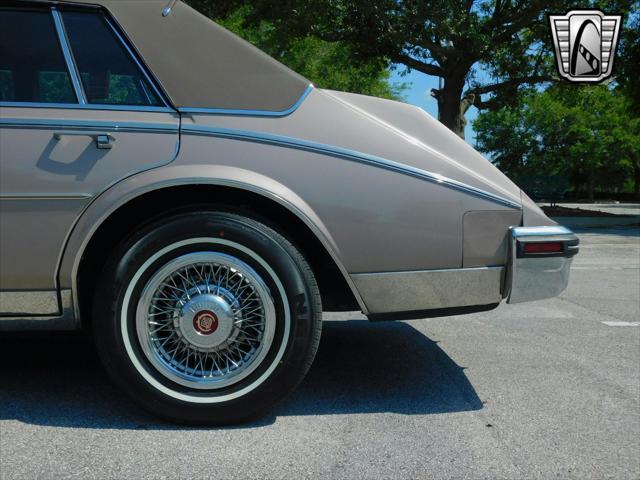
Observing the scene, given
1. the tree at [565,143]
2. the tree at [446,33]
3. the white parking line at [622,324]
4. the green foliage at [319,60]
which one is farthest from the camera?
the tree at [565,143]

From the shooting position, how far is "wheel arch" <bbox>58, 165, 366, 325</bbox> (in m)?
2.29

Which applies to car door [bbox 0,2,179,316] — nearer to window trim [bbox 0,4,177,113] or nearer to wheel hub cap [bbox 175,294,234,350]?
window trim [bbox 0,4,177,113]

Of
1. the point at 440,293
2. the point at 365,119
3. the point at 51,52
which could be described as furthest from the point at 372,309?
the point at 51,52

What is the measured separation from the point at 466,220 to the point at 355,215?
1.54 ft

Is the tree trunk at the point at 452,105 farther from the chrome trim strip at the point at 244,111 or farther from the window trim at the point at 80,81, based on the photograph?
the window trim at the point at 80,81

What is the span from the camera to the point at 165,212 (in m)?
2.36

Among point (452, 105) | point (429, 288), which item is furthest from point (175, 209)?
point (452, 105)

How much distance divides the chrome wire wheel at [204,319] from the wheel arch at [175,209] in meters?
0.24

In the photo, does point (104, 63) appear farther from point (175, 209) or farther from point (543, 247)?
point (543, 247)

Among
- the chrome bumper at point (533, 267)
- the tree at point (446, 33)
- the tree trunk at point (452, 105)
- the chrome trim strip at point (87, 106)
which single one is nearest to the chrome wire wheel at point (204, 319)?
the chrome trim strip at point (87, 106)

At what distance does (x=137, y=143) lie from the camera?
233 centimetres

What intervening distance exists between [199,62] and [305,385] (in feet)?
5.00

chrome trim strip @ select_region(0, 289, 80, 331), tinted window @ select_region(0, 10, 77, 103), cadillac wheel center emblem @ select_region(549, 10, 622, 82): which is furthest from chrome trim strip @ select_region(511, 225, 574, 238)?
cadillac wheel center emblem @ select_region(549, 10, 622, 82)

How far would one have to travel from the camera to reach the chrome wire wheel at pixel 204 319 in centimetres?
234
